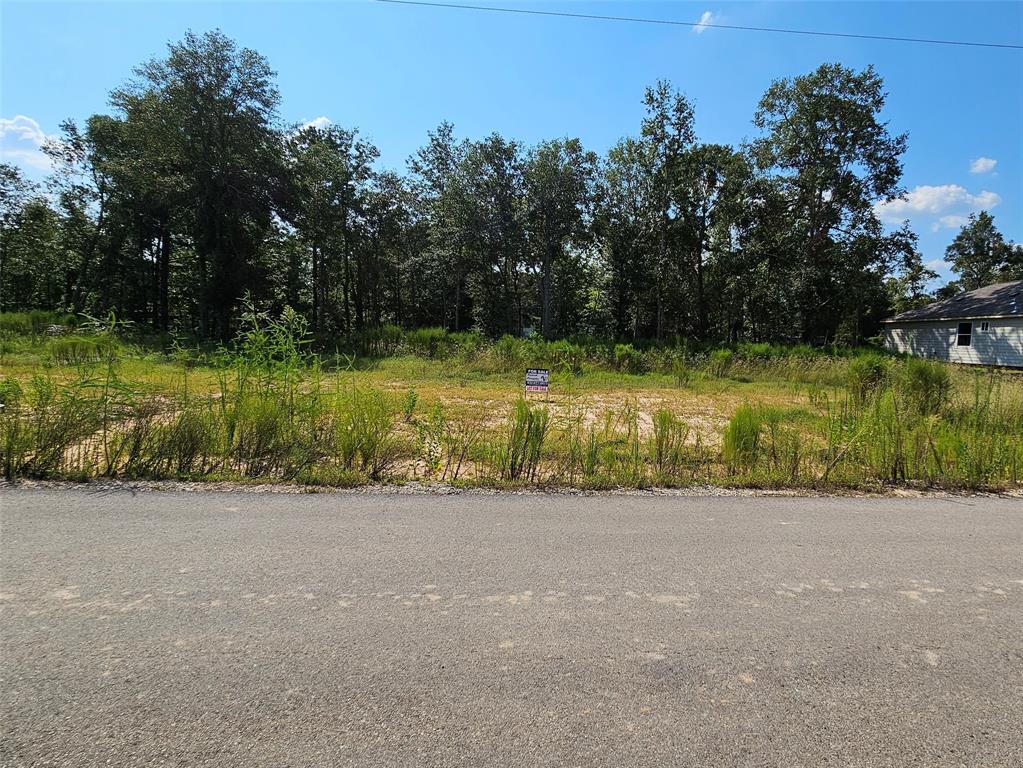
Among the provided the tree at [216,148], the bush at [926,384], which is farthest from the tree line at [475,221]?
the bush at [926,384]

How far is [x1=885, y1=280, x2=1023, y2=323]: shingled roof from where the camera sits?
26266mm

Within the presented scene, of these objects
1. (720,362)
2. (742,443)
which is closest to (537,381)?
(742,443)

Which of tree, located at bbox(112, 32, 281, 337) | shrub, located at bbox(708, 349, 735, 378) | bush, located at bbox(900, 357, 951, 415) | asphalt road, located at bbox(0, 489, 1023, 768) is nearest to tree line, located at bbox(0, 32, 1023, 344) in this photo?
tree, located at bbox(112, 32, 281, 337)

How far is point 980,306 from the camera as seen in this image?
92.3ft

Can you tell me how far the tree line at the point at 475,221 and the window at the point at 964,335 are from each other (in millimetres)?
4973

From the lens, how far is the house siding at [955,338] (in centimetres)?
2550

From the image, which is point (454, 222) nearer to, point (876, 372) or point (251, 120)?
point (251, 120)

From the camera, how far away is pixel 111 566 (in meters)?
2.95

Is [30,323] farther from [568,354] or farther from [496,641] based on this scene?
[496,641]

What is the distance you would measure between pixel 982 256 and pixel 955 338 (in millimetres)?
36167

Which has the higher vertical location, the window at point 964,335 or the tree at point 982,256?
the tree at point 982,256

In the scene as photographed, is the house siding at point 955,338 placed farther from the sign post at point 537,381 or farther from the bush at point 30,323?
the bush at point 30,323

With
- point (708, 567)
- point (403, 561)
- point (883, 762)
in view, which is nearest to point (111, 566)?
point (403, 561)

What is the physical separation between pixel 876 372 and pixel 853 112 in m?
21.6
